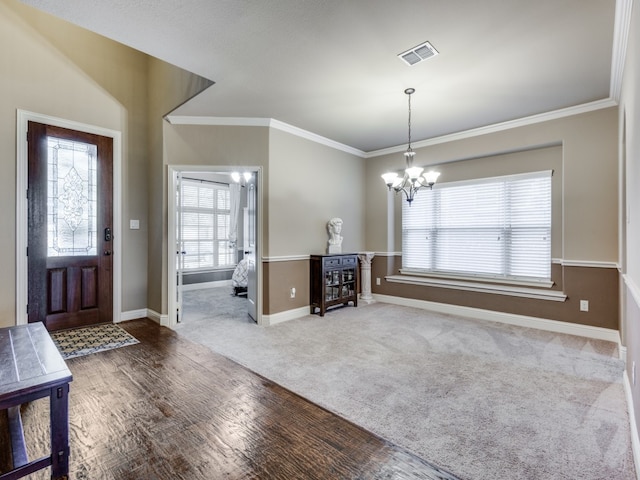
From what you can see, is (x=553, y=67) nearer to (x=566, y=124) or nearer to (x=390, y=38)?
(x=566, y=124)

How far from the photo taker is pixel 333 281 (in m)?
4.86

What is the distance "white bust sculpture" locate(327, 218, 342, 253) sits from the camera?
4.95 m

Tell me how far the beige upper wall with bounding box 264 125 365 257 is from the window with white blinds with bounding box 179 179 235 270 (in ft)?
10.9

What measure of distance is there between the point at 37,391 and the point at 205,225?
236 inches

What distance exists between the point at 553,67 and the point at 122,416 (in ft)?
14.5

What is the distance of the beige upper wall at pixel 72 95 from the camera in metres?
3.28

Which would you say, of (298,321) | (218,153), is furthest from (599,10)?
(298,321)

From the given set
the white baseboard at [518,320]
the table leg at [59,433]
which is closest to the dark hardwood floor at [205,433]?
the table leg at [59,433]

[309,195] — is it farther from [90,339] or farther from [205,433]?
[205,433]

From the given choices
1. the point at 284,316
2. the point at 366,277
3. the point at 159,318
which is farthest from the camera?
the point at 366,277

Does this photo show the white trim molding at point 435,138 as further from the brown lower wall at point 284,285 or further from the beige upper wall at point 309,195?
the brown lower wall at point 284,285

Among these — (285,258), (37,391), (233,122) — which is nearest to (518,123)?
(285,258)

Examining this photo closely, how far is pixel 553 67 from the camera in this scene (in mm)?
2814

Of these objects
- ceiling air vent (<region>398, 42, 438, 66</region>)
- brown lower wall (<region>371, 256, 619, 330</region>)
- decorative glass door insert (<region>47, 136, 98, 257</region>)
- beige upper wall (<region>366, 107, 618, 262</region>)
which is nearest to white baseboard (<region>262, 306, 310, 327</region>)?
brown lower wall (<region>371, 256, 619, 330</region>)
